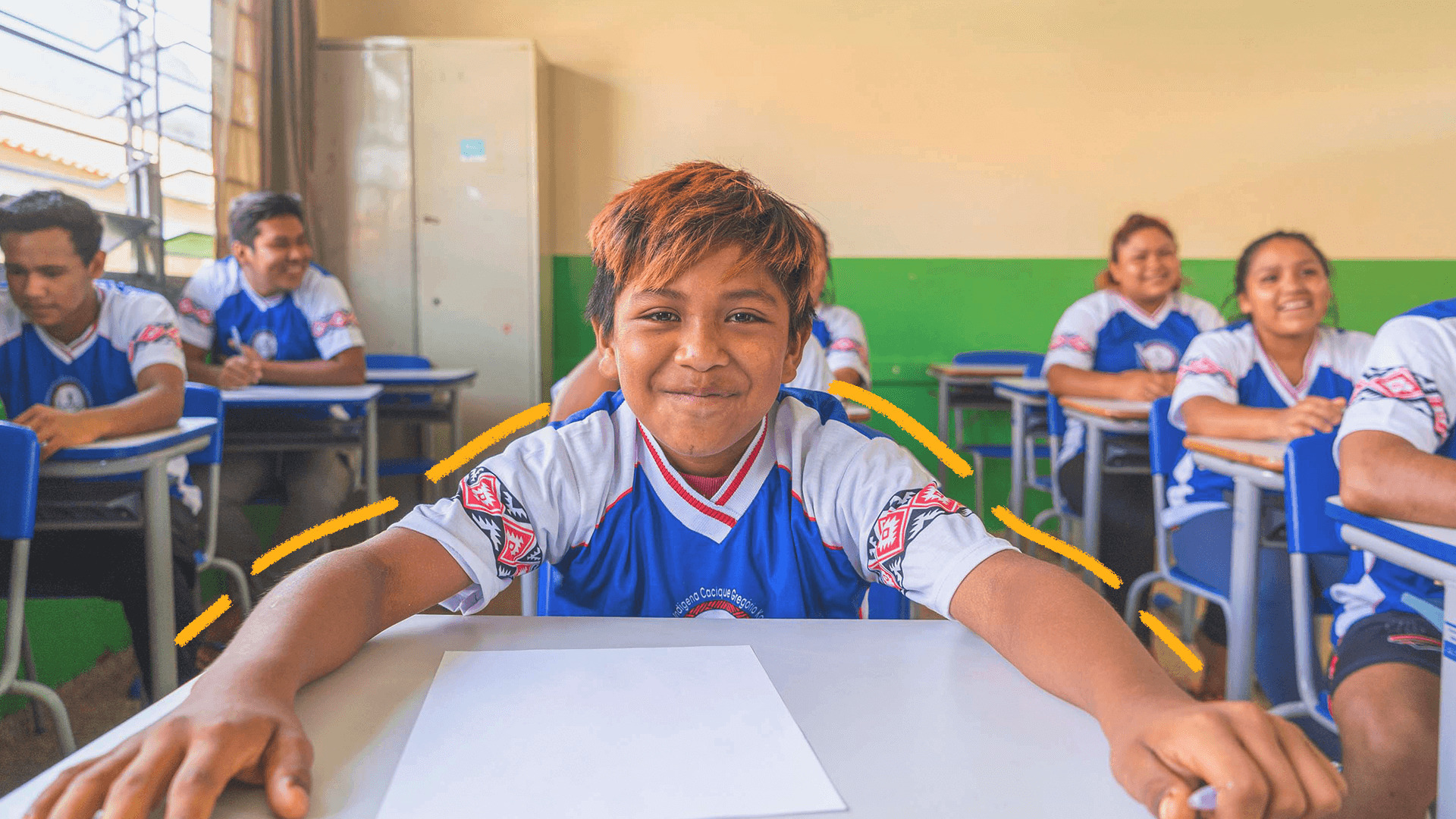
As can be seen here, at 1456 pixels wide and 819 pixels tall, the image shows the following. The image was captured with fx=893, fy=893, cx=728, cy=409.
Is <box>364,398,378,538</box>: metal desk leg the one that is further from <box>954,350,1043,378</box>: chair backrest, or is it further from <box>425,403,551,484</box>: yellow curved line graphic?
<box>954,350,1043,378</box>: chair backrest

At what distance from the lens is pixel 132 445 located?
5.66 feet

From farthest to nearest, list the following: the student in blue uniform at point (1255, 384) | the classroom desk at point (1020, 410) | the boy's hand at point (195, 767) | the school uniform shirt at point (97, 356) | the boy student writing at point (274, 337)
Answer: the classroom desk at point (1020, 410)
the boy student writing at point (274, 337)
the school uniform shirt at point (97, 356)
the student in blue uniform at point (1255, 384)
the boy's hand at point (195, 767)

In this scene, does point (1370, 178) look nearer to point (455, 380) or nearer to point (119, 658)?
point (455, 380)

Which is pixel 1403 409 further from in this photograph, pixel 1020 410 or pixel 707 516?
pixel 1020 410

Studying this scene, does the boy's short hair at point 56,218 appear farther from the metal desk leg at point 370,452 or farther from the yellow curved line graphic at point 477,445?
the yellow curved line graphic at point 477,445

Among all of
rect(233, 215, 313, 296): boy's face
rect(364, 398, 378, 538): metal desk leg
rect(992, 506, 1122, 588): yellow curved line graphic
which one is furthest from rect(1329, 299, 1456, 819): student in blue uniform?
rect(233, 215, 313, 296): boy's face

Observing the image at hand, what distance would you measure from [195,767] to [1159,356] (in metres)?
3.36

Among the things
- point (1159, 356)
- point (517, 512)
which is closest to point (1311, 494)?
point (517, 512)

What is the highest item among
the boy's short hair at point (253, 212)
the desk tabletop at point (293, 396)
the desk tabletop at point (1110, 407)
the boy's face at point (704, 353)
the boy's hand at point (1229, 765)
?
the boy's short hair at point (253, 212)

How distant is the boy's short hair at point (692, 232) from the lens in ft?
3.05

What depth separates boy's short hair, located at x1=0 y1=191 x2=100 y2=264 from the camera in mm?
2034

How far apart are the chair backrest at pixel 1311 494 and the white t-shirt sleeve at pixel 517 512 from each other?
3.59 ft

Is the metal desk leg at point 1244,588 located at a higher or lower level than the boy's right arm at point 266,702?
lower

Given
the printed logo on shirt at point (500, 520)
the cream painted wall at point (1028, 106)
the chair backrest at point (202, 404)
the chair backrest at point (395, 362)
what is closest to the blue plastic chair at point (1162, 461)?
the printed logo on shirt at point (500, 520)
